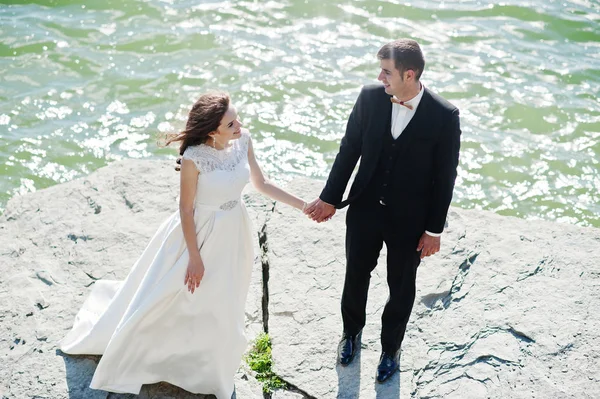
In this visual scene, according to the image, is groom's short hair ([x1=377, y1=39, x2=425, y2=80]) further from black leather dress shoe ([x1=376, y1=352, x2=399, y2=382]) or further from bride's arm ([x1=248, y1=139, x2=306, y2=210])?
black leather dress shoe ([x1=376, y1=352, x2=399, y2=382])

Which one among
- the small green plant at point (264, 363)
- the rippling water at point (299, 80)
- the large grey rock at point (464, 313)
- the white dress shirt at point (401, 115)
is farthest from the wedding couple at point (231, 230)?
the rippling water at point (299, 80)

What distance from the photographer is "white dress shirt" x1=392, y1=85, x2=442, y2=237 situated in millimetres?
4211

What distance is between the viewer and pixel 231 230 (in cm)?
439

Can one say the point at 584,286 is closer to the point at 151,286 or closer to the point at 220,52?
the point at 151,286

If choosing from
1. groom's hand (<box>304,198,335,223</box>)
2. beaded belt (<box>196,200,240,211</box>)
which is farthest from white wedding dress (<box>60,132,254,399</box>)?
groom's hand (<box>304,198,335,223</box>)

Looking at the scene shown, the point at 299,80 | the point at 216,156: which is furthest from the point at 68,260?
the point at 299,80

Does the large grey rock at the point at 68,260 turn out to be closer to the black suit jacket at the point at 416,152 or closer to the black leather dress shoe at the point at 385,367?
the black leather dress shoe at the point at 385,367

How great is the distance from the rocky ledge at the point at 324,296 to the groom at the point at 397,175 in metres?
0.43

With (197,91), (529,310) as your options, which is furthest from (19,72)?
(529,310)

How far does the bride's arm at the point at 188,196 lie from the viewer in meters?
4.21

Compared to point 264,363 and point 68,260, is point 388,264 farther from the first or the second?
point 68,260

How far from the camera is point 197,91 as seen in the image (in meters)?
9.25

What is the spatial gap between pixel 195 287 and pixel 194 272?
0.31ft

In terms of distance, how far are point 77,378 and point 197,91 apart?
518 cm
